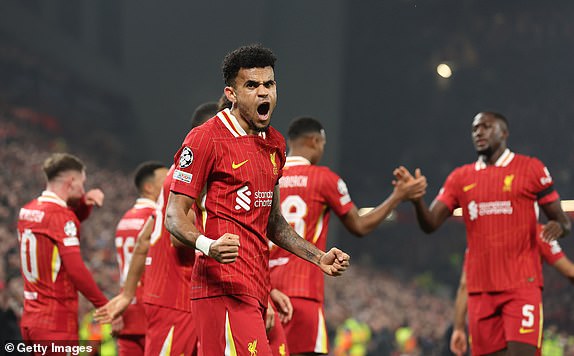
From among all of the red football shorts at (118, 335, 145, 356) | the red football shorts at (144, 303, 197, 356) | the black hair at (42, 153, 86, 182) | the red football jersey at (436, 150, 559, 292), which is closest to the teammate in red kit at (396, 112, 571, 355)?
the red football jersey at (436, 150, 559, 292)

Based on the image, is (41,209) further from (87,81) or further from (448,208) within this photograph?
(87,81)

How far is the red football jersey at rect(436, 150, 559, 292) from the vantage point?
19.1 ft

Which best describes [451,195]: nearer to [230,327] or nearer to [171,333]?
[171,333]

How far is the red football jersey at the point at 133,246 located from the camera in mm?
6273

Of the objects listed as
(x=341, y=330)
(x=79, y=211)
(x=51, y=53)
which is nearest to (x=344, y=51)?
(x=51, y=53)

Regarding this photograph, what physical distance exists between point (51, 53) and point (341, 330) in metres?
13.9

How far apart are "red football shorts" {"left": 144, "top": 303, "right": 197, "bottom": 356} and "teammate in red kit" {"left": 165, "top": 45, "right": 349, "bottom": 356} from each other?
1.11 m

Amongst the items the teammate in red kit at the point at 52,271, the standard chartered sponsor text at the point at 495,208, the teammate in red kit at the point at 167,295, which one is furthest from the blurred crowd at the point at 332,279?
the teammate in red kit at the point at 167,295

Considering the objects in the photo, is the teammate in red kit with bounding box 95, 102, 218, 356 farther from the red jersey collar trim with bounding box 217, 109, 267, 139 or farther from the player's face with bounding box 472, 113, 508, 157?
the player's face with bounding box 472, 113, 508, 157

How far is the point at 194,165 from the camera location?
348 centimetres

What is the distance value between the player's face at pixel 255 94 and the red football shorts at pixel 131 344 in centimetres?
326

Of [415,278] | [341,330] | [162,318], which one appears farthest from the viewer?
[415,278]

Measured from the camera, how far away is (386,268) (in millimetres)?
24391

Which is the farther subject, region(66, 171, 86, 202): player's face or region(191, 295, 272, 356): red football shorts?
region(66, 171, 86, 202): player's face
